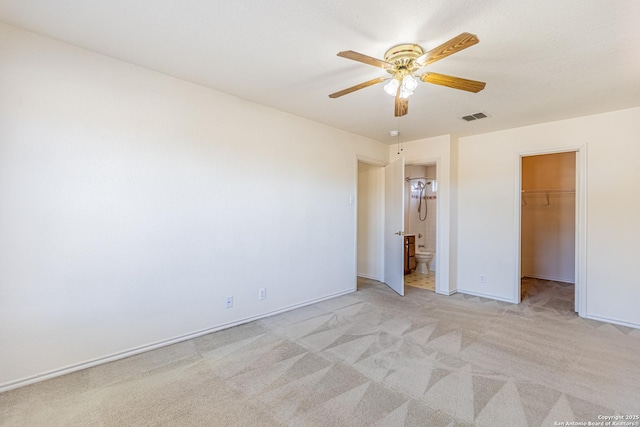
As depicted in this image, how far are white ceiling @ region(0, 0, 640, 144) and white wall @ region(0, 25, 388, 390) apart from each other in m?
0.29

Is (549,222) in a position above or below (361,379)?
above

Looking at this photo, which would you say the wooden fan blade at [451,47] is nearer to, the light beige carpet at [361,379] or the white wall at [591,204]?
the light beige carpet at [361,379]

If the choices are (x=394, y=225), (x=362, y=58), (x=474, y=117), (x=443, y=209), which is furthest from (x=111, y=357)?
(x=474, y=117)

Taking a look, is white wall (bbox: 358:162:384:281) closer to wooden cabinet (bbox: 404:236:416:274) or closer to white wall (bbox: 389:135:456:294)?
wooden cabinet (bbox: 404:236:416:274)

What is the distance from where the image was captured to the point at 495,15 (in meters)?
1.80

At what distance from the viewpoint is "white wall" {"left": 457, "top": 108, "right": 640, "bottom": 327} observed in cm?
332

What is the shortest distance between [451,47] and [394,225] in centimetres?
323

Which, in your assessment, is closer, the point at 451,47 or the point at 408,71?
the point at 451,47

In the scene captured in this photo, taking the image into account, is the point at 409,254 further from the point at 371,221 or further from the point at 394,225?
the point at 394,225

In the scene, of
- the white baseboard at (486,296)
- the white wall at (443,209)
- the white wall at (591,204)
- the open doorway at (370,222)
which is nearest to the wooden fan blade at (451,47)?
the white wall at (443,209)

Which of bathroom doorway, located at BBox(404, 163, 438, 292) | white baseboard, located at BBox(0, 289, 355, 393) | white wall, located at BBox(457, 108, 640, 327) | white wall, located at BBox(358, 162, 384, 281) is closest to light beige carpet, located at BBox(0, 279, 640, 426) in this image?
white baseboard, located at BBox(0, 289, 355, 393)

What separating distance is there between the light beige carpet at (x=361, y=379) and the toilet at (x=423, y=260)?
244 cm

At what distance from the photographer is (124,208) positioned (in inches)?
97.0

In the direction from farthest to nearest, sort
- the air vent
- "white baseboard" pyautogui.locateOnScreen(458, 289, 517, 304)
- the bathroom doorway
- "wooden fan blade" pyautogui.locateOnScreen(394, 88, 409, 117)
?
1. the bathroom doorway
2. "white baseboard" pyautogui.locateOnScreen(458, 289, 517, 304)
3. the air vent
4. "wooden fan blade" pyautogui.locateOnScreen(394, 88, 409, 117)
